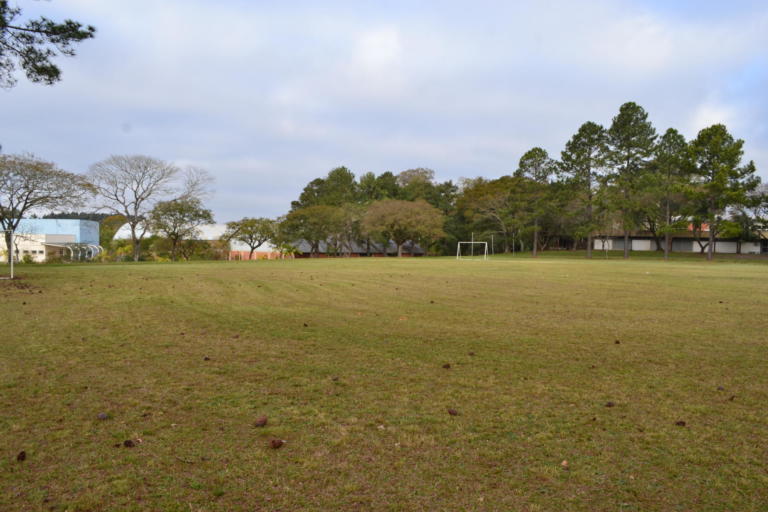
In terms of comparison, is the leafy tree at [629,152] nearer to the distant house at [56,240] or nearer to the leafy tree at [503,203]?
the leafy tree at [503,203]

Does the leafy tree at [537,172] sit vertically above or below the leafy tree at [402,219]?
above

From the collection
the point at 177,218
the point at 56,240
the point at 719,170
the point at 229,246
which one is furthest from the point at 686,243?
the point at 56,240

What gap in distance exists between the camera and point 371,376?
5.17m

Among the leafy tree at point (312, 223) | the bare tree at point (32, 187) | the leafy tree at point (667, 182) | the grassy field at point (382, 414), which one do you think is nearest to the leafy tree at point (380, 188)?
the leafy tree at point (312, 223)

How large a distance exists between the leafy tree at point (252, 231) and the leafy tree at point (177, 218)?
790cm

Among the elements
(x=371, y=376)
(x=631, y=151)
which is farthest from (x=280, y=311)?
(x=631, y=151)

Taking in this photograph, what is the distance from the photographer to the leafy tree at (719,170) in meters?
48.7

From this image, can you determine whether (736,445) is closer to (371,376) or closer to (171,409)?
(371,376)

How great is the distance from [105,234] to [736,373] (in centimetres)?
8243

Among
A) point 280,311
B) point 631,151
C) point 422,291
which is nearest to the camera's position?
point 280,311

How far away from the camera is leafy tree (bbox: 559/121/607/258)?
58250 mm

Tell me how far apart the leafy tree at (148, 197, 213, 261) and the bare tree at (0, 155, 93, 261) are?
16.3m

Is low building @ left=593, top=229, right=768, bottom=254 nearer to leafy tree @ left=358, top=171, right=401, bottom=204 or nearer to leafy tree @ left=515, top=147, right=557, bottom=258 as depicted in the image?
leafy tree @ left=515, top=147, right=557, bottom=258

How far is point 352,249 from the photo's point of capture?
265 ft
